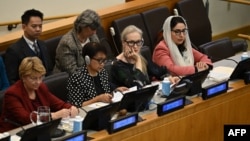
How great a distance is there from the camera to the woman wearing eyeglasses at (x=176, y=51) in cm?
482

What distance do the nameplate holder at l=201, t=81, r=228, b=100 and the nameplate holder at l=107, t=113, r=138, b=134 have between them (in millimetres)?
629

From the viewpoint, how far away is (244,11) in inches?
328

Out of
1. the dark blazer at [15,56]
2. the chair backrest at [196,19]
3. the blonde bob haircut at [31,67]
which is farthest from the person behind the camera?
the chair backrest at [196,19]

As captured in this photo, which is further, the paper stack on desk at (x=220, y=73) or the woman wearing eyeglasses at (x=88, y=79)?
the paper stack on desk at (x=220, y=73)

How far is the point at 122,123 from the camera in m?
3.58

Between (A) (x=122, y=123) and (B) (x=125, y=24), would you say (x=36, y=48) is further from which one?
(A) (x=122, y=123)

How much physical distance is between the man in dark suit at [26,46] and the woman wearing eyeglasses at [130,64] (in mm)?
682

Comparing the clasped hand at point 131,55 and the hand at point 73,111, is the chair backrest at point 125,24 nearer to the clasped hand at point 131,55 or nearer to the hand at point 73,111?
Result: the clasped hand at point 131,55

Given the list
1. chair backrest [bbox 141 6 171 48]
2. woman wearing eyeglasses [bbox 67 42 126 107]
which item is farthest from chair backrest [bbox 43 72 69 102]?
chair backrest [bbox 141 6 171 48]

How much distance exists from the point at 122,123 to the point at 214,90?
0.84 metres

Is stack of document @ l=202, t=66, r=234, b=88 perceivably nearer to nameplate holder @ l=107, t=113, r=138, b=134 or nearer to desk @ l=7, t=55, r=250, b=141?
desk @ l=7, t=55, r=250, b=141

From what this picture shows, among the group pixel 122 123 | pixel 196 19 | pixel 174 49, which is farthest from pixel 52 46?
pixel 196 19

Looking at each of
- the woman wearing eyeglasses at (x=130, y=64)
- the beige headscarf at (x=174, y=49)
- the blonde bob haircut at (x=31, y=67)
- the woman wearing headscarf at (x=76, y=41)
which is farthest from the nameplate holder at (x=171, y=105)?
the woman wearing headscarf at (x=76, y=41)

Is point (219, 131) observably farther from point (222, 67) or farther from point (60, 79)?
point (60, 79)
